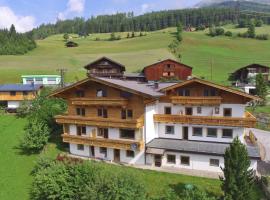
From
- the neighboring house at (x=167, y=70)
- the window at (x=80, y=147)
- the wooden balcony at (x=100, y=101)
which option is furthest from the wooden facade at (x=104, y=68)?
the wooden balcony at (x=100, y=101)

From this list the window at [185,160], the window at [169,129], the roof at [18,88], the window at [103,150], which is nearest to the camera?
the window at [185,160]

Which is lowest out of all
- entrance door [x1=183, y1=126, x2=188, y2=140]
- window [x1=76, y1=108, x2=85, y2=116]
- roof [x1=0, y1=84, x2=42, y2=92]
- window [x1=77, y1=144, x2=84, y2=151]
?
window [x1=77, y1=144, x2=84, y2=151]

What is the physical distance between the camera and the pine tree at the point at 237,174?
1208 inches

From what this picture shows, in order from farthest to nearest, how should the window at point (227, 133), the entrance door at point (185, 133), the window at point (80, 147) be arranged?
1. the window at point (80, 147)
2. the entrance door at point (185, 133)
3. the window at point (227, 133)

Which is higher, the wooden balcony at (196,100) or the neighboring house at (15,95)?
the wooden balcony at (196,100)

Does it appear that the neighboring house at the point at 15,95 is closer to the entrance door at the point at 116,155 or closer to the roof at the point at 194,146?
the entrance door at the point at 116,155

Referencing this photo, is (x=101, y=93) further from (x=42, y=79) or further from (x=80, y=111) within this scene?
(x=42, y=79)

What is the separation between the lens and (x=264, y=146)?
1882 inches

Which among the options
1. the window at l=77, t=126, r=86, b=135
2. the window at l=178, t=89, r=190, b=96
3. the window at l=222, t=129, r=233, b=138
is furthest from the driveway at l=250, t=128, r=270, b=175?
the window at l=77, t=126, r=86, b=135

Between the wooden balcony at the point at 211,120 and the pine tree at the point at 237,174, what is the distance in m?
10.1

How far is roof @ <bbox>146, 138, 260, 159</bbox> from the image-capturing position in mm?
39906

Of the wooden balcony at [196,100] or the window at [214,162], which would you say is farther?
the wooden balcony at [196,100]

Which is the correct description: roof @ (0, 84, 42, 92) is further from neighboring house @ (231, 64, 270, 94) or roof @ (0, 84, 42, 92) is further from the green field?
neighboring house @ (231, 64, 270, 94)

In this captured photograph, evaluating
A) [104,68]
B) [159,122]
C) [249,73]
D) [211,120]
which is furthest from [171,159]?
[249,73]
